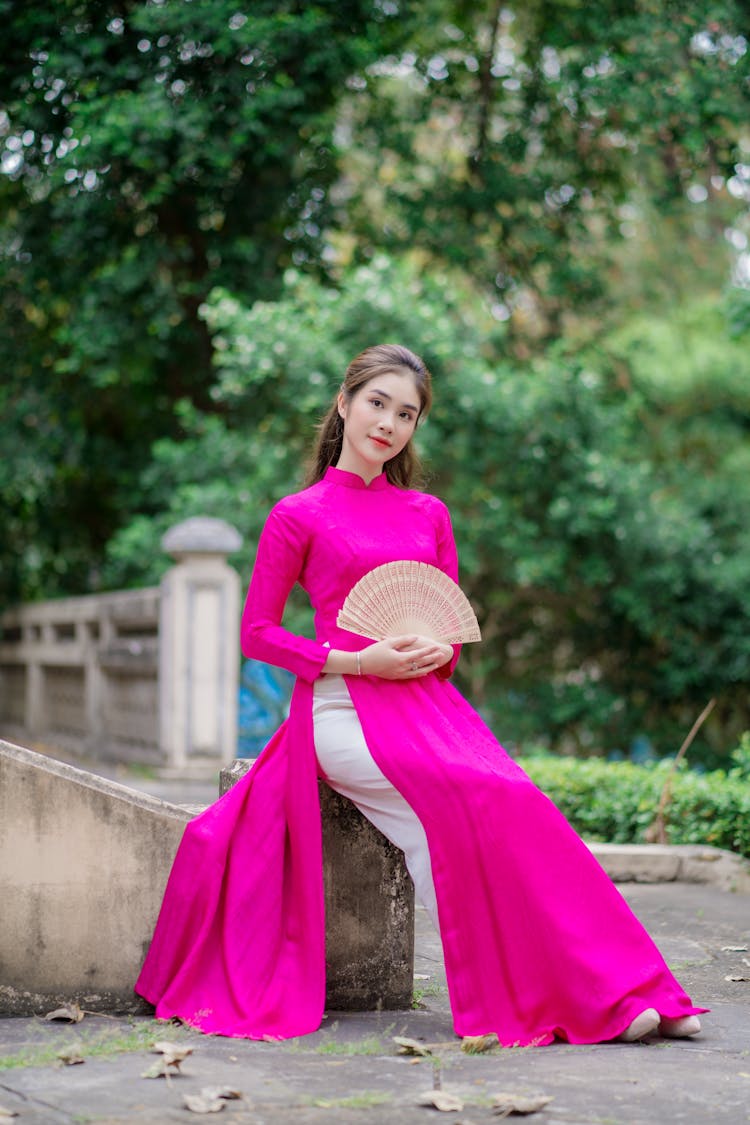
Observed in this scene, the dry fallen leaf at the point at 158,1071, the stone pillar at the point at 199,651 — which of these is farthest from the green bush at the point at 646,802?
the dry fallen leaf at the point at 158,1071

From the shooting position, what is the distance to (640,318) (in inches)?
648

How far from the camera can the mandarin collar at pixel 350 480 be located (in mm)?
4070

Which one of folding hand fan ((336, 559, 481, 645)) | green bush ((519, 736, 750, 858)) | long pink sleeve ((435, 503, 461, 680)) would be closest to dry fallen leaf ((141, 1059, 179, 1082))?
folding hand fan ((336, 559, 481, 645))

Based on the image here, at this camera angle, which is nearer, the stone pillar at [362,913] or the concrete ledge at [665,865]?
the stone pillar at [362,913]

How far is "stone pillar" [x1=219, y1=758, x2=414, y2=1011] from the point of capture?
12.6 feet

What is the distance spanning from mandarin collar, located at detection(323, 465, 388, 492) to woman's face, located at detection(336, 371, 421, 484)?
62mm

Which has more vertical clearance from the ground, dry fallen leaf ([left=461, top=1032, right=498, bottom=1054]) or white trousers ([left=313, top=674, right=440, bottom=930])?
white trousers ([left=313, top=674, right=440, bottom=930])

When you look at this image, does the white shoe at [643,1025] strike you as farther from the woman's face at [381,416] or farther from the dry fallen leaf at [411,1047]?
the woman's face at [381,416]

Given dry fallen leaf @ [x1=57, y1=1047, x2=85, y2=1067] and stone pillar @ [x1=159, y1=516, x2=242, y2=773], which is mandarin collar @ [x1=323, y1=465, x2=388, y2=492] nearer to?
dry fallen leaf @ [x1=57, y1=1047, x2=85, y2=1067]

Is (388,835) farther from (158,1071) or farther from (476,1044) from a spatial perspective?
(158,1071)

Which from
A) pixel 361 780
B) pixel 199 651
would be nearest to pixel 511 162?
pixel 199 651

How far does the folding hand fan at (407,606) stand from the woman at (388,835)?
0.23 feet

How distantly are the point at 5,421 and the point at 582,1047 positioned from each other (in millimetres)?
10344

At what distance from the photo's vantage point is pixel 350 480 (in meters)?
4.07
